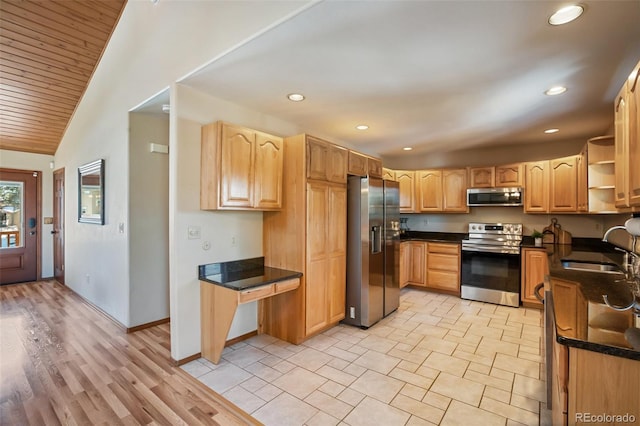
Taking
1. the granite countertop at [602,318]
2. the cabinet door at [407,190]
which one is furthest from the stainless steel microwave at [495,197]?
the granite countertop at [602,318]

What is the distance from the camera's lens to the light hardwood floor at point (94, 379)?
204cm

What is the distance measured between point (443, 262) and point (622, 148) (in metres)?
3.34

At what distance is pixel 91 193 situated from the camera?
432 cm

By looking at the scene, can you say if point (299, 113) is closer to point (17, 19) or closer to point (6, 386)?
point (17, 19)

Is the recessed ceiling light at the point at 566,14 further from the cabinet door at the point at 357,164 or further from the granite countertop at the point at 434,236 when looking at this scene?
the granite countertop at the point at 434,236

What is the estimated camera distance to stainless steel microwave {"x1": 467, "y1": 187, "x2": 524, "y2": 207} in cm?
458

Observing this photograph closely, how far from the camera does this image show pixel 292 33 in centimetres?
191

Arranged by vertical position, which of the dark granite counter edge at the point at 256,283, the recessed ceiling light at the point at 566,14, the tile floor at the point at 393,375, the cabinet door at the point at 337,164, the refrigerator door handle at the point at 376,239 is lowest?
the tile floor at the point at 393,375

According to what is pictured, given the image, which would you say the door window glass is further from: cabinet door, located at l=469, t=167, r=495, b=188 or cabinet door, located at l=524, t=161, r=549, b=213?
cabinet door, located at l=524, t=161, r=549, b=213

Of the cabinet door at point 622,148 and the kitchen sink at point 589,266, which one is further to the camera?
the kitchen sink at point 589,266

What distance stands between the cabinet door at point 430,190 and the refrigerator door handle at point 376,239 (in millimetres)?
2048

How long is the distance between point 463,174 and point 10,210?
27.6 feet

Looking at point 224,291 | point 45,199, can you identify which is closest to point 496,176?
point 224,291

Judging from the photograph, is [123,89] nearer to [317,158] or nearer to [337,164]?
[317,158]
